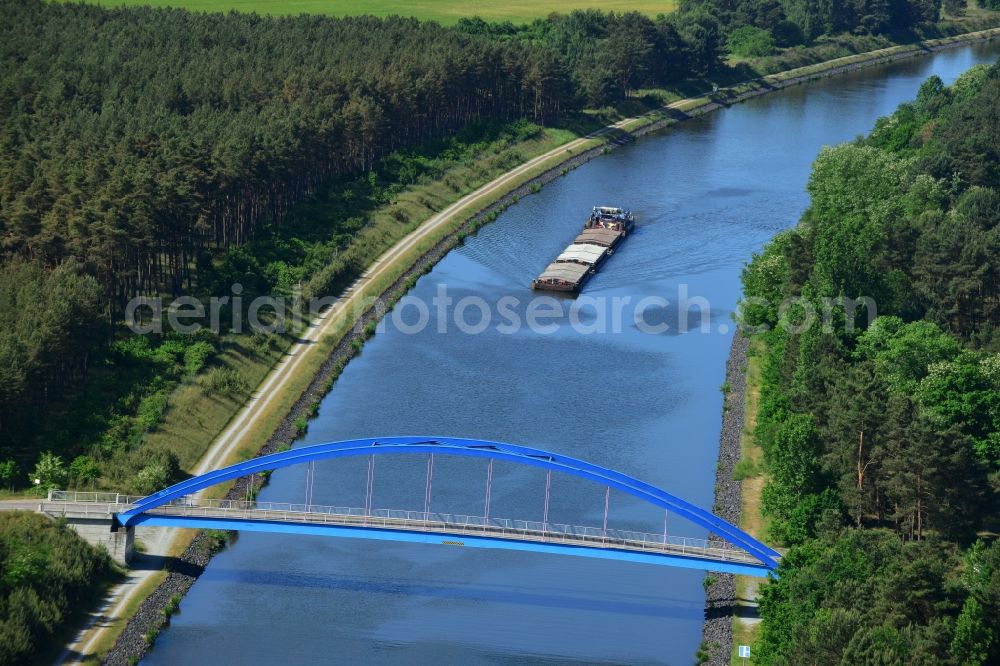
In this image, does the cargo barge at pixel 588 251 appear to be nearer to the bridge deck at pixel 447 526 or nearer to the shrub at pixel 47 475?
the bridge deck at pixel 447 526

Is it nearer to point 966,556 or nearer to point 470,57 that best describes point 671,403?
point 966,556

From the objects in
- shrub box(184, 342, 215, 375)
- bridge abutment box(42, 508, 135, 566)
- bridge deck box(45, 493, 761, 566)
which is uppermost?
shrub box(184, 342, 215, 375)

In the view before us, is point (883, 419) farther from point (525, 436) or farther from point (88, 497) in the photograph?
point (88, 497)

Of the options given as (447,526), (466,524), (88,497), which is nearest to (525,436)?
(466,524)

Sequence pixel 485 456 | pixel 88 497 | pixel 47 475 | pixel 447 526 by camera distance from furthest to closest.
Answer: pixel 47 475 < pixel 88 497 < pixel 447 526 < pixel 485 456

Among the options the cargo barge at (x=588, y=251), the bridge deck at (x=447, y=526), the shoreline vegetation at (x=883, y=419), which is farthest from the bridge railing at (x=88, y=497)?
the cargo barge at (x=588, y=251)

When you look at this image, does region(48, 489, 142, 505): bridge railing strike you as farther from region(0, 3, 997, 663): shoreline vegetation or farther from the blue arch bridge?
region(0, 3, 997, 663): shoreline vegetation

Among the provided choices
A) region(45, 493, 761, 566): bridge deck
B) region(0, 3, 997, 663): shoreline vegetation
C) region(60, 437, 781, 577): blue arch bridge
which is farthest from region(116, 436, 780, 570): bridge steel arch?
region(0, 3, 997, 663): shoreline vegetation
